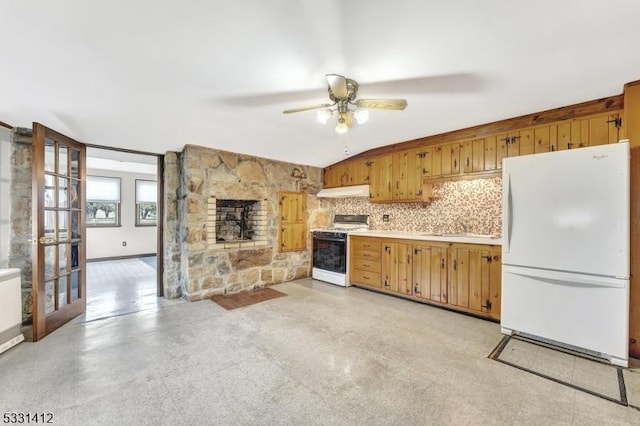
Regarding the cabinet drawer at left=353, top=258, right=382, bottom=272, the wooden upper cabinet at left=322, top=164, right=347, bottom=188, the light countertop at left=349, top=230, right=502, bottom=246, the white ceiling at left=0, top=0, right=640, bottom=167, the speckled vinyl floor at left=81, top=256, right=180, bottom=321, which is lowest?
the speckled vinyl floor at left=81, top=256, right=180, bottom=321

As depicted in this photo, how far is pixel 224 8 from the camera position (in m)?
1.63

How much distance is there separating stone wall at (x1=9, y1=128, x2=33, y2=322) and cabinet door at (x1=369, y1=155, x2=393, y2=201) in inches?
177

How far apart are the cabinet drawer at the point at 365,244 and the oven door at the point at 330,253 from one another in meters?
0.16

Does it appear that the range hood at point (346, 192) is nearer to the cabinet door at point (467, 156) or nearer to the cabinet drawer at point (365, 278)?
the cabinet drawer at point (365, 278)

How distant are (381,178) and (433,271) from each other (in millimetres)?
1715

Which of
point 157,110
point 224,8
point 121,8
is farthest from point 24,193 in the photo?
point 224,8

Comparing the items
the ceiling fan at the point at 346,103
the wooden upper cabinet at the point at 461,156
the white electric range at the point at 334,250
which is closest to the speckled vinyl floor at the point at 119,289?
the white electric range at the point at 334,250

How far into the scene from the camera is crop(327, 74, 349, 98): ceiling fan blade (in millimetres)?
2045

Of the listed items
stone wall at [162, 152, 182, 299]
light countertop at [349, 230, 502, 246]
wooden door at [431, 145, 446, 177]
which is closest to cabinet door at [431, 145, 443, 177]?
wooden door at [431, 145, 446, 177]

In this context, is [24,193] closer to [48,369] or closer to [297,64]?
[48,369]

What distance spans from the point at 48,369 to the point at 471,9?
3972 mm

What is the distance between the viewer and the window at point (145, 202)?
7527 millimetres

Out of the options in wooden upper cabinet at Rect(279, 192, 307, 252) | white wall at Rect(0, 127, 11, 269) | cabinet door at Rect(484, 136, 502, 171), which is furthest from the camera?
wooden upper cabinet at Rect(279, 192, 307, 252)

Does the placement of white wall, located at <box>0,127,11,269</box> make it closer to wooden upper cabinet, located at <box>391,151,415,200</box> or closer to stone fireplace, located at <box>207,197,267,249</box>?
stone fireplace, located at <box>207,197,267,249</box>
